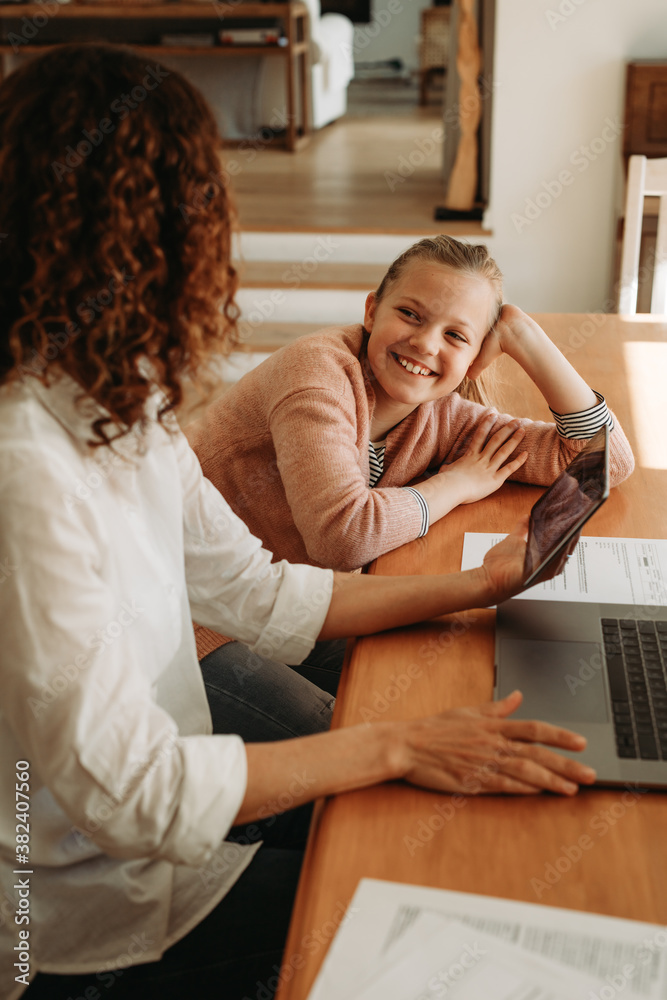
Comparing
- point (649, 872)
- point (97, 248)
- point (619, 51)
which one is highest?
point (619, 51)

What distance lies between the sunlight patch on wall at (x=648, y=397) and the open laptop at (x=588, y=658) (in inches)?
16.7

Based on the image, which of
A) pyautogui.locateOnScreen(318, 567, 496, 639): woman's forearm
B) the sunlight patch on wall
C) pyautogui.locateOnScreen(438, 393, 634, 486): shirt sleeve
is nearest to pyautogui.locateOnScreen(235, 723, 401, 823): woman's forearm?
pyautogui.locateOnScreen(318, 567, 496, 639): woman's forearm

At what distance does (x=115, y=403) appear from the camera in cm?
71

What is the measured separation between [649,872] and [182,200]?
2.01ft

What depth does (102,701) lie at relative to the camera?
26.5 inches

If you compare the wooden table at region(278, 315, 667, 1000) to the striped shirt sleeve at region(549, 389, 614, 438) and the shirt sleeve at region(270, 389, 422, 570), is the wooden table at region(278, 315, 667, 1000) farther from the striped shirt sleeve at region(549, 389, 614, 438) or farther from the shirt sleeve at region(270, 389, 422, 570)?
the striped shirt sleeve at region(549, 389, 614, 438)

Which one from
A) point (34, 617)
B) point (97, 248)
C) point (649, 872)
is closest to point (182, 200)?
point (97, 248)

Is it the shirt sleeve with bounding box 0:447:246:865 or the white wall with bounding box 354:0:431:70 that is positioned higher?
the white wall with bounding box 354:0:431:70

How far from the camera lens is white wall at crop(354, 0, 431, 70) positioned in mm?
9781

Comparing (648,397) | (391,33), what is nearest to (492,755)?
(648,397)

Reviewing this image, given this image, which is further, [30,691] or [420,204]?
[420,204]

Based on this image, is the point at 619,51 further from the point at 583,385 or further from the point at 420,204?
the point at 583,385

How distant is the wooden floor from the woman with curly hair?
124 inches

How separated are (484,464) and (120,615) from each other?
0.68 m
